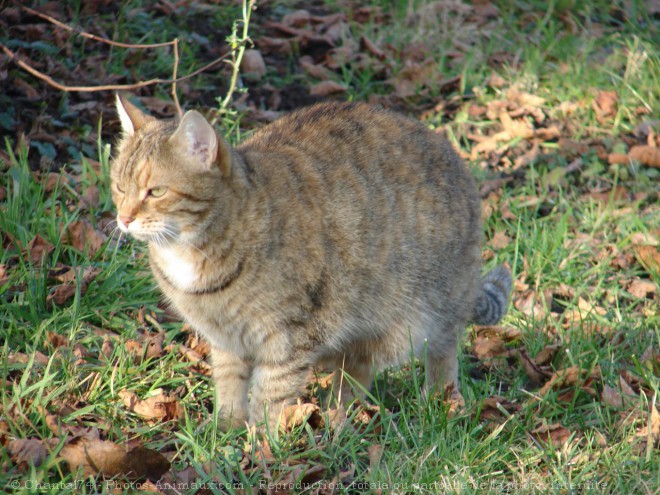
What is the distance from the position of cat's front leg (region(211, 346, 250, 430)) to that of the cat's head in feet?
1.98

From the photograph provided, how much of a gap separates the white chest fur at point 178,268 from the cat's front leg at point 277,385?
1.44ft

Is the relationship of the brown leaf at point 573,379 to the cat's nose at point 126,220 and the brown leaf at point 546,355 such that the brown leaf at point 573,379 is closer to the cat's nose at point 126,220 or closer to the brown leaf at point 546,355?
the brown leaf at point 546,355

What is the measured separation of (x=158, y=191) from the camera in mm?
3295

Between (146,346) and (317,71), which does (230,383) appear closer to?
(146,346)

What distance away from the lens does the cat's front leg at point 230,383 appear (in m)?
3.65

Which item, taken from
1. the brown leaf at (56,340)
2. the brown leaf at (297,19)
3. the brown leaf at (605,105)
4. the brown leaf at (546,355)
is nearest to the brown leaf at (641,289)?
the brown leaf at (546,355)

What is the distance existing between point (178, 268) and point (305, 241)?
0.51 meters

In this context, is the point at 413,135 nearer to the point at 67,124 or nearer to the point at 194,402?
the point at 194,402

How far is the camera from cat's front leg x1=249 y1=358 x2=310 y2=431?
11.3 ft

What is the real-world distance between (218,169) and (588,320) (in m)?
2.14

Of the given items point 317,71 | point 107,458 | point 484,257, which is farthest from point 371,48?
point 107,458

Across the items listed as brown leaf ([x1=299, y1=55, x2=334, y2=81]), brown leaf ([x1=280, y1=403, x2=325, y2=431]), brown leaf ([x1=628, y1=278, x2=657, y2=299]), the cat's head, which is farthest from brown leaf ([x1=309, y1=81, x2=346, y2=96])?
brown leaf ([x1=280, y1=403, x2=325, y2=431])

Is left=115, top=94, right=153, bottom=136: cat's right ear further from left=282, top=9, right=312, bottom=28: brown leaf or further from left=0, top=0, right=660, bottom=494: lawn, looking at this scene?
left=282, top=9, right=312, bottom=28: brown leaf

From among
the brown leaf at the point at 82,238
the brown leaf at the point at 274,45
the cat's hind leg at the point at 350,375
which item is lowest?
the cat's hind leg at the point at 350,375
